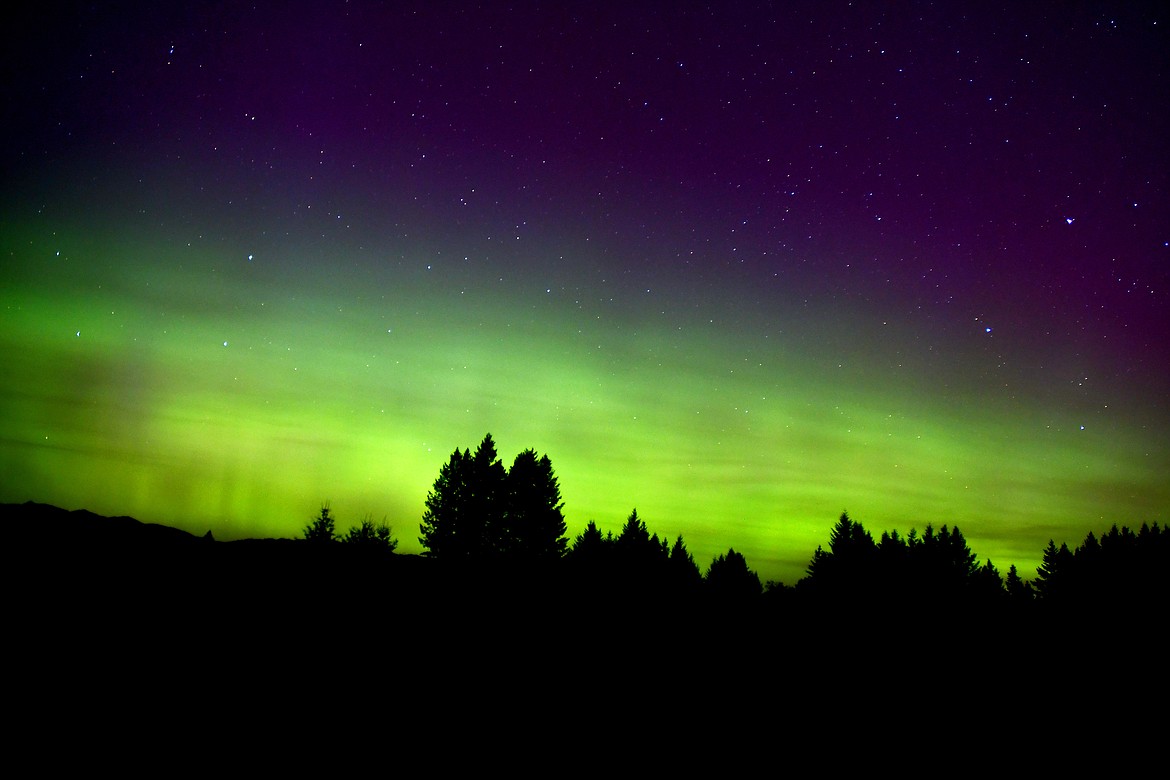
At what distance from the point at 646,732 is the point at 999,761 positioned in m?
5.58

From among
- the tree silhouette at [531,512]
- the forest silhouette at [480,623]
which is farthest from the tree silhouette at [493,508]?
the forest silhouette at [480,623]

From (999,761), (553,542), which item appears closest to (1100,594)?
(553,542)

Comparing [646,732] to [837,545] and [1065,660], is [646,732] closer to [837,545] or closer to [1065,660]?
[1065,660]

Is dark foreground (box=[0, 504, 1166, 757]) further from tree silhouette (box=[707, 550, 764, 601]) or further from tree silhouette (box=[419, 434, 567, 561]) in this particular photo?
tree silhouette (box=[707, 550, 764, 601])

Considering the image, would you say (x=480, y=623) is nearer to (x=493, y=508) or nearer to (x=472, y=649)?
(x=472, y=649)

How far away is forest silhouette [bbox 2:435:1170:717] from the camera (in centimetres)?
791

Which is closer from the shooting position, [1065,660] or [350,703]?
[350,703]

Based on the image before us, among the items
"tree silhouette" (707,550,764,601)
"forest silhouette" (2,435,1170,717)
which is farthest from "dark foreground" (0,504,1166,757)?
"tree silhouette" (707,550,764,601)

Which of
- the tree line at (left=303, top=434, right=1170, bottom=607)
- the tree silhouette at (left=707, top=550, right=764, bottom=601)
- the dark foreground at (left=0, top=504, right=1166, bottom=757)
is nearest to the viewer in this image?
the dark foreground at (left=0, top=504, right=1166, bottom=757)

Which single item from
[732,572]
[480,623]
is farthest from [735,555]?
[480,623]

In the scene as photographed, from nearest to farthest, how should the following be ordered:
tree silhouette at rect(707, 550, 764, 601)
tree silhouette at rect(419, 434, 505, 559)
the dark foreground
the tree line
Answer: the dark foreground, the tree line, tree silhouette at rect(419, 434, 505, 559), tree silhouette at rect(707, 550, 764, 601)

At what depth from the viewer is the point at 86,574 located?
8141 mm

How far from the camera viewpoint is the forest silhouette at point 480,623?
7914 millimetres

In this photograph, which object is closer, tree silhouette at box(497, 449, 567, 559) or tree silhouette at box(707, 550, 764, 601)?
tree silhouette at box(497, 449, 567, 559)
